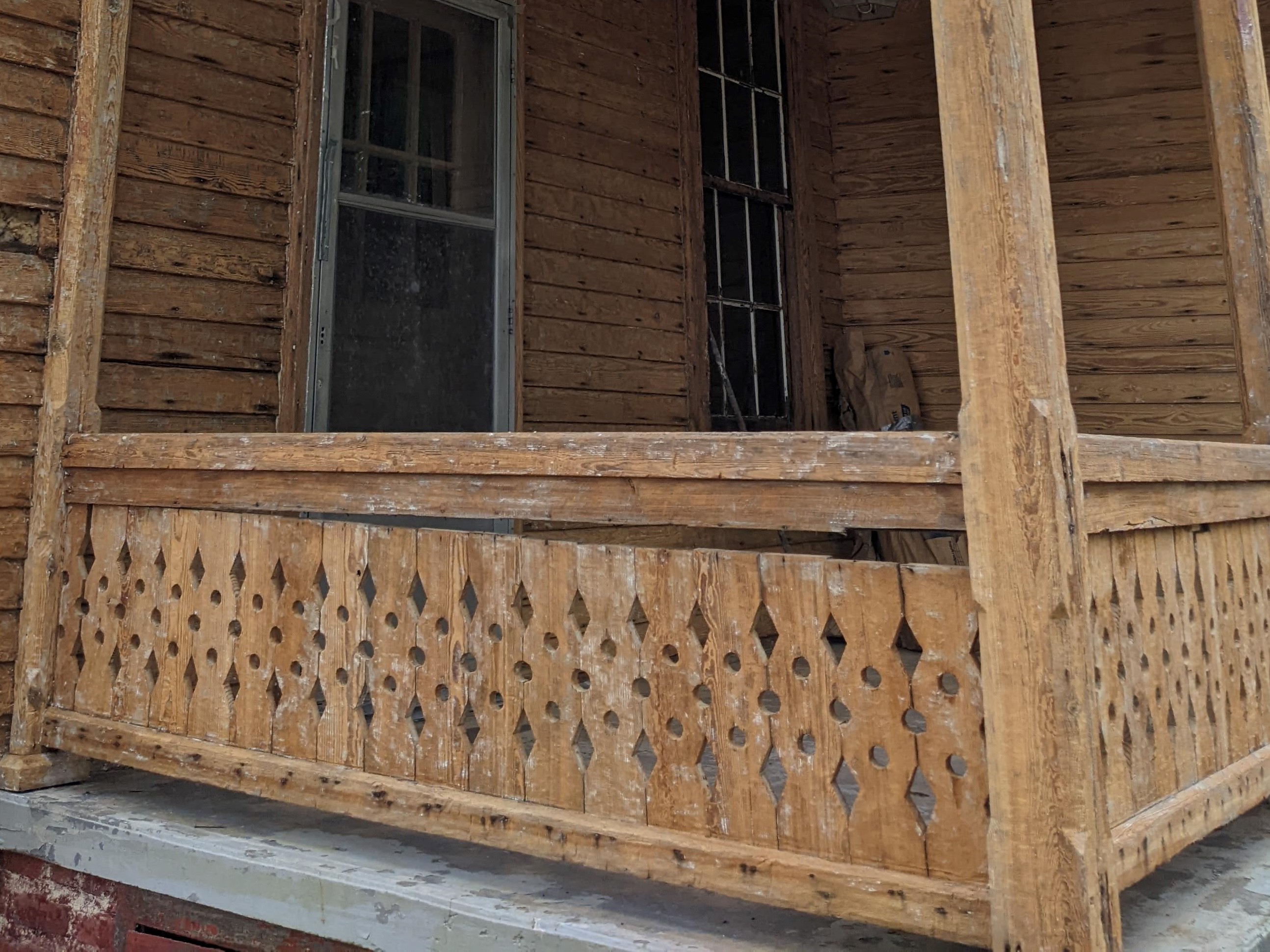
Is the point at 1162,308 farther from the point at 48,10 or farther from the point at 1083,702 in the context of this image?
the point at 48,10

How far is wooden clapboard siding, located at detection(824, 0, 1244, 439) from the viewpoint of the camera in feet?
20.2

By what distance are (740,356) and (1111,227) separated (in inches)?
90.8

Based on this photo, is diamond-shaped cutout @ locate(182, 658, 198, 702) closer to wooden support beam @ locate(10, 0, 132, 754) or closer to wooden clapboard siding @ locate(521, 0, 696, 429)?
wooden support beam @ locate(10, 0, 132, 754)

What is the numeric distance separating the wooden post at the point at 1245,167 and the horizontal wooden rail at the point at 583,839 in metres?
2.06

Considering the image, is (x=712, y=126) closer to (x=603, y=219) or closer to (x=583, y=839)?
(x=603, y=219)

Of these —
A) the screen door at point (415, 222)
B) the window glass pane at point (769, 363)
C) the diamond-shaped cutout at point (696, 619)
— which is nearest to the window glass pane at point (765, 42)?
the window glass pane at point (769, 363)

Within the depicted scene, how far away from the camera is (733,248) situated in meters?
6.47

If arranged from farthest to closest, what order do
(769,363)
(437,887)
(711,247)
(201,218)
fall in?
(769,363), (711,247), (201,218), (437,887)

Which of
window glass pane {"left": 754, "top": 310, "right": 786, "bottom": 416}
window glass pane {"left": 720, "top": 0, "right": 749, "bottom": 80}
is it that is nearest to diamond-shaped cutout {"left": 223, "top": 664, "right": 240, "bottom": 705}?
window glass pane {"left": 754, "top": 310, "right": 786, "bottom": 416}

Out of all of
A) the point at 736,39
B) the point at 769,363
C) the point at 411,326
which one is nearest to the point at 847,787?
the point at 411,326

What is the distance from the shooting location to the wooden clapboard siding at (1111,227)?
6.15 m

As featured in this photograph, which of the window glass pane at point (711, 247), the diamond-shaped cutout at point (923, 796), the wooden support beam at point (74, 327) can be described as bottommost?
the diamond-shaped cutout at point (923, 796)

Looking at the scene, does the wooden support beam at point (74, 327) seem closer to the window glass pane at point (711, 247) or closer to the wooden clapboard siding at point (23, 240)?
the wooden clapboard siding at point (23, 240)

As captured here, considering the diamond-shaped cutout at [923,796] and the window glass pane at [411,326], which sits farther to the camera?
the window glass pane at [411,326]
